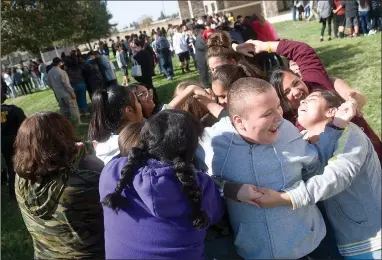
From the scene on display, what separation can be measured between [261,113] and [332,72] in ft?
23.3

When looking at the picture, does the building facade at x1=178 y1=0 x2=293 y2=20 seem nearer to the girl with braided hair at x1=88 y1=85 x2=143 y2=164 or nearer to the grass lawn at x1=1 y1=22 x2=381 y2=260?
the grass lawn at x1=1 y1=22 x2=381 y2=260

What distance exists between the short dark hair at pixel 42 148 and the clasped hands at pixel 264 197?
978mm

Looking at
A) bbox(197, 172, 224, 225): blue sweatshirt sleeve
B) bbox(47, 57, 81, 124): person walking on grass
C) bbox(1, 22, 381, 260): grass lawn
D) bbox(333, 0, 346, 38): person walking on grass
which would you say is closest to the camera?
bbox(197, 172, 224, 225): blue sweatshirt sleeve

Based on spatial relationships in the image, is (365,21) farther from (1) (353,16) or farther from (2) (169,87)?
(2) (169,87)

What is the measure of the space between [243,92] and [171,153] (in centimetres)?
44

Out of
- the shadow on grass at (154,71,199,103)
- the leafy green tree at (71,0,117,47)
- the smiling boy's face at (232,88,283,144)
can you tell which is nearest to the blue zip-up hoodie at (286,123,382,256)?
the smiling boy's face at (232,88,283,144)

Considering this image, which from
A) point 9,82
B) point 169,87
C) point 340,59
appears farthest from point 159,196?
point 9,82

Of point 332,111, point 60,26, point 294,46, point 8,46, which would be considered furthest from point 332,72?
point 8,46

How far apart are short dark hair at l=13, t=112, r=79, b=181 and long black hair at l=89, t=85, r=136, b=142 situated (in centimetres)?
45

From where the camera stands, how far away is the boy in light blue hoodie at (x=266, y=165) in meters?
1.56

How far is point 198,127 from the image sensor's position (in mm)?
1537

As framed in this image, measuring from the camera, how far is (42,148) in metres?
1.87

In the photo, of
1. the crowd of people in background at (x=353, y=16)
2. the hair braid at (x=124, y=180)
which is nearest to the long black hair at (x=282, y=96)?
the hair braid at (x=124, y=180)

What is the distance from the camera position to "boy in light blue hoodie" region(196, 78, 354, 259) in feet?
5.12
